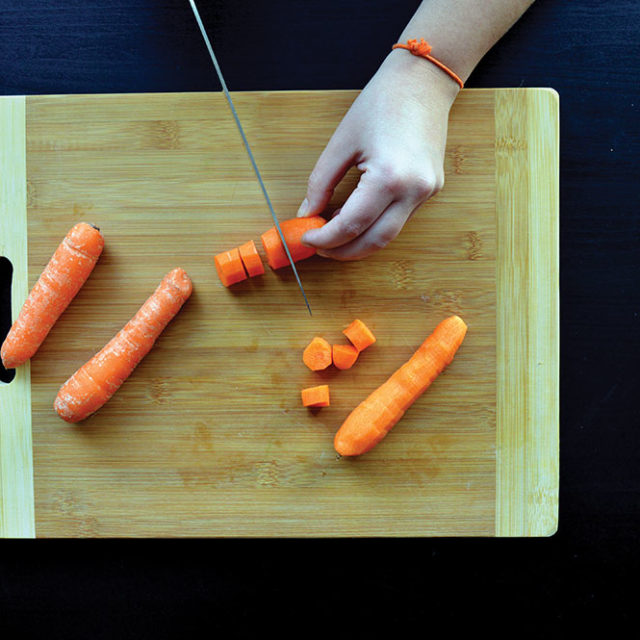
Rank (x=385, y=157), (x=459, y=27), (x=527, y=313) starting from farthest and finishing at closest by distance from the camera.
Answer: (x=527, y=313) → (x=459, y=27) → (x=385, y=157)

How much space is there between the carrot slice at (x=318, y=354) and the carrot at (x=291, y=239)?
0.28m

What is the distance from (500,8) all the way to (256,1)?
31.8 inches

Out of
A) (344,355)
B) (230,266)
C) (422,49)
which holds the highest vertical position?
(422,49)

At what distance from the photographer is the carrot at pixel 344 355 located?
1.71 metres

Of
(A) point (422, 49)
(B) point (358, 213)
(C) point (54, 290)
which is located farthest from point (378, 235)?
(C) point (54, 290)

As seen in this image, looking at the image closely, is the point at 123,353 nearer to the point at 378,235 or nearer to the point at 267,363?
the point at 267,363

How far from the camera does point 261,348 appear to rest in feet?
5.75

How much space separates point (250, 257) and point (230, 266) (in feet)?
0.23

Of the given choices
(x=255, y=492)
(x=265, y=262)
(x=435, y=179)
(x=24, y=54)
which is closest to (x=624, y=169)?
(x=435, y=179)

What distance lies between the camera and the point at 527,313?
1747mm

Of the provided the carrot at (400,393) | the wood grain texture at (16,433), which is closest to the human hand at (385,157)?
the carrot at (400,393)
